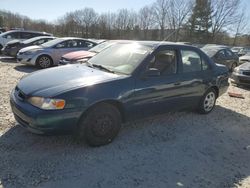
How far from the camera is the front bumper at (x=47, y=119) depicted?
126 inches


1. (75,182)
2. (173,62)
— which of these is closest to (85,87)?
(75,182)

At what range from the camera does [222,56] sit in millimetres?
12141

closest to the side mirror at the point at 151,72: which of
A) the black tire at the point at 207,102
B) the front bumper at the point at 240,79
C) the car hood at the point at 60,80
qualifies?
the car hood at the point at 60,80

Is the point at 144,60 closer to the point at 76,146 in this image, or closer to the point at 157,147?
the point at 157,147

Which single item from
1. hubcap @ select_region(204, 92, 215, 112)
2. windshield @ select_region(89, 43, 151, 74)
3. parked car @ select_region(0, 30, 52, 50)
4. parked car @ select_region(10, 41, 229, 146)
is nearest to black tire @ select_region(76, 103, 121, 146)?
parked car @ select_region(10, 41, 229, 146)

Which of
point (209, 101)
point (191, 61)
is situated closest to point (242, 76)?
point (209, 101)

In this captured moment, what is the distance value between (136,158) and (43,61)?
799 cm

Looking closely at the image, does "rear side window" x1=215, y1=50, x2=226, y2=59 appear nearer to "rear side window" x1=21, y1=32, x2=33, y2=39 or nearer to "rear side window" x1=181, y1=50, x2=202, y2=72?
"rear side window" x1=181, y1=50, x2=202, y2=72

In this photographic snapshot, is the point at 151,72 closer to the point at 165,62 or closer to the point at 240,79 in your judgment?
the point at 165,62

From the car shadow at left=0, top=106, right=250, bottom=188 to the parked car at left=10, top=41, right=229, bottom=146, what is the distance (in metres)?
0.36

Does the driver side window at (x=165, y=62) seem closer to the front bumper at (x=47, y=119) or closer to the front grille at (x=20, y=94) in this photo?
the front bumper at (x=47, y=119)

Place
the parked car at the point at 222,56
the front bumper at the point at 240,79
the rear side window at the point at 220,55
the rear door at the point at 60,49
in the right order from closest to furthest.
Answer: the front bumper at the point at 240,79, the rear door at the point at 60,49, the parked car at the point at 222,56, the rear side window at the point at 220,55

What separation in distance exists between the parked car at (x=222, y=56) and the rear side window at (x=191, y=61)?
689 centimetres

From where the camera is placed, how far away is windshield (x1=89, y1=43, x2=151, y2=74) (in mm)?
4055
